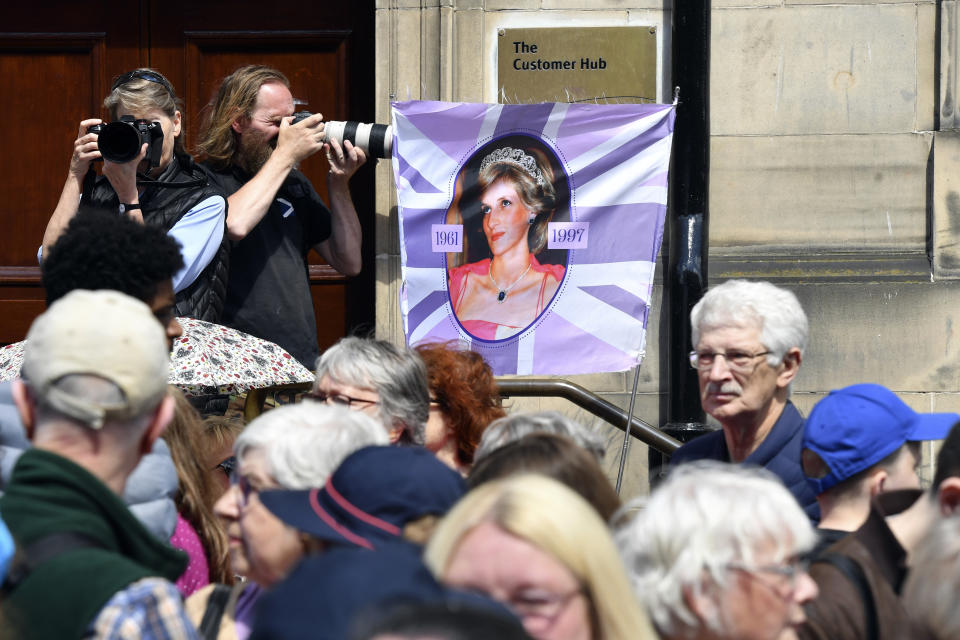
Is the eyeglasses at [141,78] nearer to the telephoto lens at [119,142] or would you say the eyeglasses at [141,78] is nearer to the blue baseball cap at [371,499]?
the telephoto lens at [119,142]

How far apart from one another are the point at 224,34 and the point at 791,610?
513 cm

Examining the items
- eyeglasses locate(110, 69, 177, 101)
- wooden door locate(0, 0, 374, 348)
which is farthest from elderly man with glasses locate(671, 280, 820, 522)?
wooden door locate(0, 0, 374, 348)

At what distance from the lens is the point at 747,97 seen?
6004 millimetres

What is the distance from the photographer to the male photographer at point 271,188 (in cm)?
504

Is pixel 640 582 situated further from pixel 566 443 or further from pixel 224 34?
pixel 224 34

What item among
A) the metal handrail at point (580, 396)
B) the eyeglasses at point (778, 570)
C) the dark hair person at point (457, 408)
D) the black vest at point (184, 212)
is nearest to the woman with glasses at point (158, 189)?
the black vest at point (184, 212)

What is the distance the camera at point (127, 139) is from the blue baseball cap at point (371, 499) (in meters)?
2.27

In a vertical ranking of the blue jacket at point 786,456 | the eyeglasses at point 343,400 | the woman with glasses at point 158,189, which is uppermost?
the woman with glasses at point 158,189

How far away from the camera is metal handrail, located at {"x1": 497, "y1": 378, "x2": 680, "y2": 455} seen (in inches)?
212

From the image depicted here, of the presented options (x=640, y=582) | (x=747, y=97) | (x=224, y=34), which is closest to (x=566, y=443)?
(x=640, y=582)

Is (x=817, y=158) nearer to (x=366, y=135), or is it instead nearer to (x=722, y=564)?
(x=366, y=135)

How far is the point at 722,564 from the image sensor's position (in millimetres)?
2102

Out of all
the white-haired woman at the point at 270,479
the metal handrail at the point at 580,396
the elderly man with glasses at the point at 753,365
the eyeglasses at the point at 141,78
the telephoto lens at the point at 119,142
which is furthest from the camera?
the metal handrail at the point at 580,396

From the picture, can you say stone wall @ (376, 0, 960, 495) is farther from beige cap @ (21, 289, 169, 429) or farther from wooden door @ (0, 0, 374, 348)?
beige cap @ (21, 289, 169, 429)
